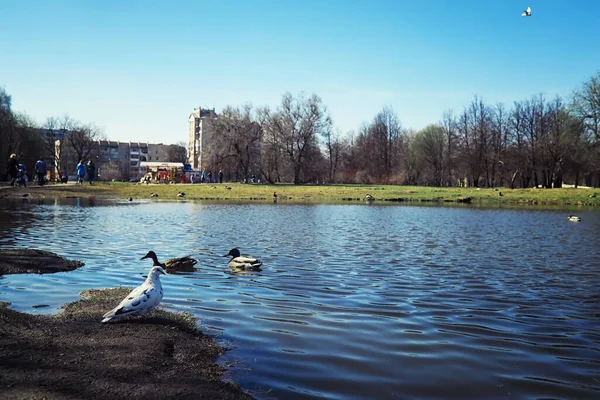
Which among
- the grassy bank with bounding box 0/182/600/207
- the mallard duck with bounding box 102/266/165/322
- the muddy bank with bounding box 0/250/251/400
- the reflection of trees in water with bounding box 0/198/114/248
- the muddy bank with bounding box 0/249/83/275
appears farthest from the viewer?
the grassy bank with bounding box 0/182/600/207

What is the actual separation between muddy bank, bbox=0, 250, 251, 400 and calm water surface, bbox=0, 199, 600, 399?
501 millimetres

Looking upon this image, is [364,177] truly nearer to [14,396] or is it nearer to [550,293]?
[550,293]

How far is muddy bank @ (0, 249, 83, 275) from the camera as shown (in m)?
11.7

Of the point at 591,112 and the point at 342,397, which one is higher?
the point at 591,112

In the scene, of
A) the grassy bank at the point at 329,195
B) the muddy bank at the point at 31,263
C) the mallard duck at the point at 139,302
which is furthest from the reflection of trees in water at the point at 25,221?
the grassy bank at the point at 329,195

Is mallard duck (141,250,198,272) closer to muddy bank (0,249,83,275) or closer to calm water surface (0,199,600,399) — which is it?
calm water surface (0,199,600,399)

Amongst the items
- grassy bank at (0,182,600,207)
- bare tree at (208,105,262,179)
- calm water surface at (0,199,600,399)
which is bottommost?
calm water surface at (0,199,600,399)

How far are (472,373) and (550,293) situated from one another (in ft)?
17.9

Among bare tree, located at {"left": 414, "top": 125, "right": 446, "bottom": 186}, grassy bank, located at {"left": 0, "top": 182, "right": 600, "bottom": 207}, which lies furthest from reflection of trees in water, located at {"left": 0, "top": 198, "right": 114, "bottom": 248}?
bare tree, located at {"left": 414, "top": 125, "right": 446, "bottom": 186}

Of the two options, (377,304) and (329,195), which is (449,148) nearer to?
(329,195)

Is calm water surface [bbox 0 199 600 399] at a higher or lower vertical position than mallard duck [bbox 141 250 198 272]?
lower

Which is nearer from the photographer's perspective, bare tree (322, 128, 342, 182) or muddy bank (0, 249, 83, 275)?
muddy bank (0, 249, 83, 275)

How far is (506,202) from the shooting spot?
5234 centimetres

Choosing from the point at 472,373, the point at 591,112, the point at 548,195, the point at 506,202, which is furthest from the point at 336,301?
the point at 591,112
